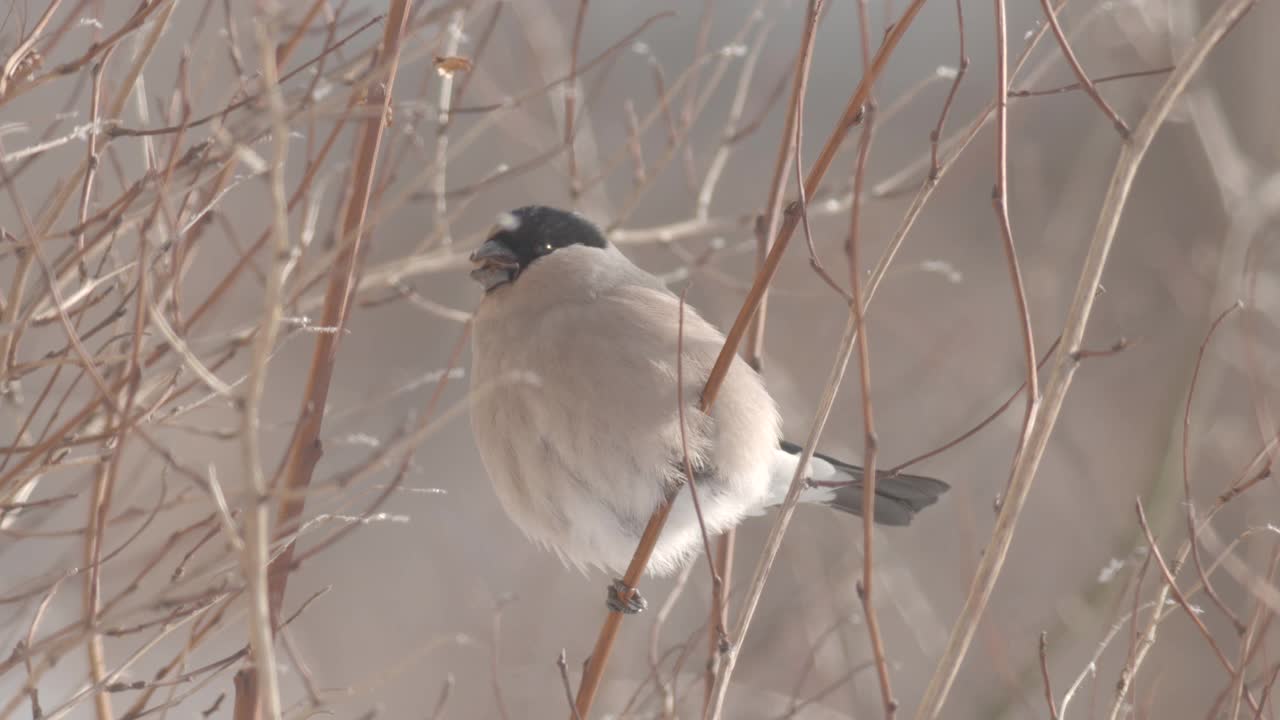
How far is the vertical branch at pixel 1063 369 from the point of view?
6.06 feet

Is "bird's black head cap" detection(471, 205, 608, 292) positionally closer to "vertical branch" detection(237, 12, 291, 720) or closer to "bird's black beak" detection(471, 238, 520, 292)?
"bird's black beak" detection(471, 238, 520, 292)

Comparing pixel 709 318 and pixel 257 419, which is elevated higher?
pixel 709 318

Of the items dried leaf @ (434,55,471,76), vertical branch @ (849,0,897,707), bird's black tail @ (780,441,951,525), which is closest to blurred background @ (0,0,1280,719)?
dried leaf @ (434,55,471,76)

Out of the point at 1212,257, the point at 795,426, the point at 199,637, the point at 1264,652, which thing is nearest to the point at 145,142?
the point at 199,637

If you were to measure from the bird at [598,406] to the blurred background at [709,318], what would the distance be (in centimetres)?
19

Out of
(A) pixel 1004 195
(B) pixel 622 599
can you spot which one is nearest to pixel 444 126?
(B) pixel 622 599

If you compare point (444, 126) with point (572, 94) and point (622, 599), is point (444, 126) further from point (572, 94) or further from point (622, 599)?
point (622, 599)

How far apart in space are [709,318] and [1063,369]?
Result: 15.5ft

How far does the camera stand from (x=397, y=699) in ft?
26.1

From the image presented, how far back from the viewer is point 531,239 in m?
3.64

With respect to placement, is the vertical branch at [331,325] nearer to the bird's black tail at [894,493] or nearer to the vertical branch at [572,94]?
the vertical branch at [572,94]

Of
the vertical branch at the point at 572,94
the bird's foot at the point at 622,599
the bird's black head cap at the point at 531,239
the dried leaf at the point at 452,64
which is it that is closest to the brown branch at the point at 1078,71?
the vertical branch at the point at 572,94

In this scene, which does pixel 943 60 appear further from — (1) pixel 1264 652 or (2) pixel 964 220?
(1) pixel 1264 652

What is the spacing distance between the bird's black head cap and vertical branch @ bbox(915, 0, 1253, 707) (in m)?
1.89
